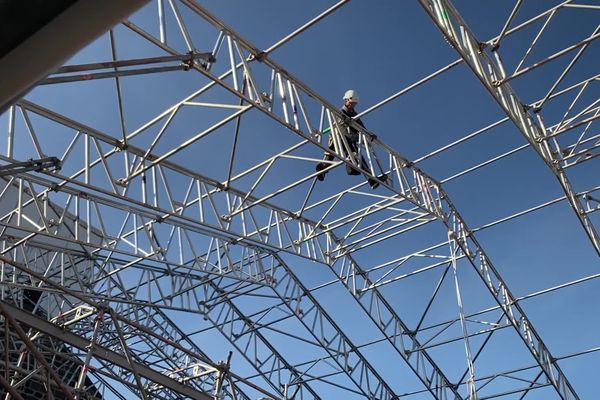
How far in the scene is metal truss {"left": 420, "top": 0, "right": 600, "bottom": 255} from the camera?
949 cm

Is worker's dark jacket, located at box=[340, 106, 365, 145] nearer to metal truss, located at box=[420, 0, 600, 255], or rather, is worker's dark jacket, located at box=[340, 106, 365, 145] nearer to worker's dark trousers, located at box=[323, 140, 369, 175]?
worker's dark trousers, located at box=[323, 140, 369, 175]

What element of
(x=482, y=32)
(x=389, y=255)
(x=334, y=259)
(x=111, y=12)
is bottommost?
(x=111, y=12)

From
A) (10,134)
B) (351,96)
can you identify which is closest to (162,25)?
(10,134)

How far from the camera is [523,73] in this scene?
9.93 meters

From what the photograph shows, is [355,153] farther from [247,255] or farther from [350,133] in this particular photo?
[247,255]

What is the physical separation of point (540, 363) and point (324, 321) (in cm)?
596

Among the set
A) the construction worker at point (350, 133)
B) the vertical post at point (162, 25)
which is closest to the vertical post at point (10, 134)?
the vertical post at point (162, 25)

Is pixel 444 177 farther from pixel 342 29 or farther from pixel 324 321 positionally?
pixel 324 321

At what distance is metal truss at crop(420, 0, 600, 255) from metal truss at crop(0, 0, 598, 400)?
180 millimetres

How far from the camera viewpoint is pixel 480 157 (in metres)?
14.2

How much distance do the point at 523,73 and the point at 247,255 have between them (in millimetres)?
8485

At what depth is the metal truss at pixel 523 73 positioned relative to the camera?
9.49 meters

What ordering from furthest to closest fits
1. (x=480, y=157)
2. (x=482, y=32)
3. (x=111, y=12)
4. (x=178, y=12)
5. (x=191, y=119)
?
(x=480, y=157) < (x=191, y=119) < (x=482, y=32) < (x=178, y=12) < (x=111, y=12)

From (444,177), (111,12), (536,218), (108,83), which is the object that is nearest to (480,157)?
(444,177)
